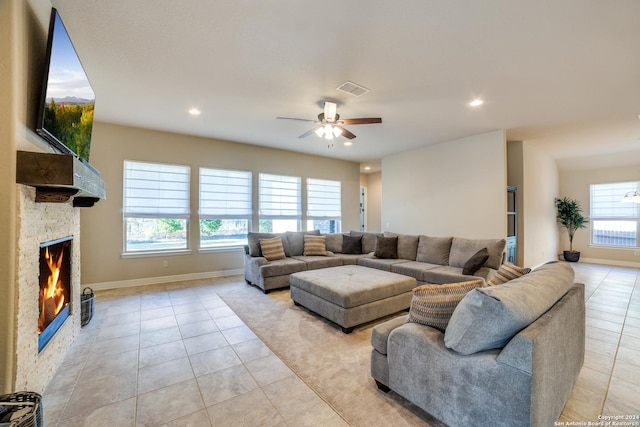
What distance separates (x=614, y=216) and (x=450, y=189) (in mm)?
5348

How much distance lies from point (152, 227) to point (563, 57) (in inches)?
248

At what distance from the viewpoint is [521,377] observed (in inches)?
49.7

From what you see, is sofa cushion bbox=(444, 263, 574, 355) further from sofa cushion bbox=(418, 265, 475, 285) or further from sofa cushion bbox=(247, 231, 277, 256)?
sofa cushion bbox=(247, 231, 277, 256)

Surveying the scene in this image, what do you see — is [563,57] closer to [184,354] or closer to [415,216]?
[415,216]

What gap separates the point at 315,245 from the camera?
5.60 metres

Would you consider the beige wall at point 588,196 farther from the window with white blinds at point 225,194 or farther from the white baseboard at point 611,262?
the window with white blinds at point 225,194

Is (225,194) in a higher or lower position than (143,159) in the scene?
lower

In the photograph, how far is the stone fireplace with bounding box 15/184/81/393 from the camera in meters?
1.63

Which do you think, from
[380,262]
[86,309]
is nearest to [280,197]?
[380,262]

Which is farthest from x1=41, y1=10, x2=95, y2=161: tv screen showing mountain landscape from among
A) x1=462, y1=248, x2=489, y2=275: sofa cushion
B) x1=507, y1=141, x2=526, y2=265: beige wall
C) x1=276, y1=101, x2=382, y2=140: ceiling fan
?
x1=507, y1=141, x2=526, y2=265: beige wall

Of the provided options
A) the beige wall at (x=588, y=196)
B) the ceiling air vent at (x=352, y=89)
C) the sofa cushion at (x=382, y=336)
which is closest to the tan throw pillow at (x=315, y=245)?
the ceiling air vent at (x=352, y=89)

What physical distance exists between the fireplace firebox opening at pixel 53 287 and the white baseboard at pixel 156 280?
2.21 meters

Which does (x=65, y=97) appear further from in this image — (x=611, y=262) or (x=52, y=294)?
(x=611, y=262)

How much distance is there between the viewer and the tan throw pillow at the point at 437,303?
67.9 inches
